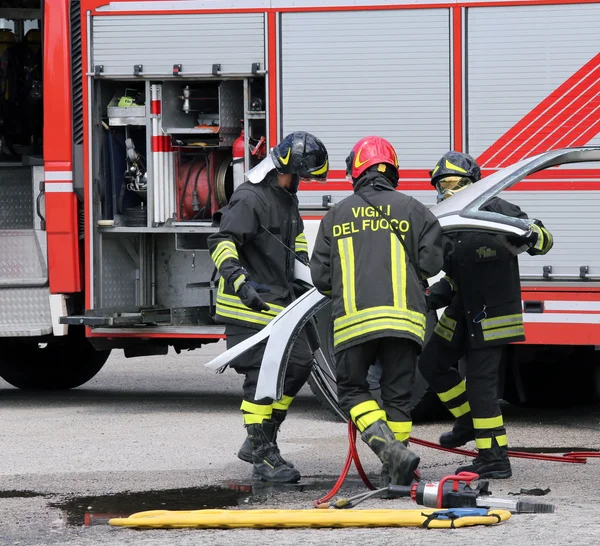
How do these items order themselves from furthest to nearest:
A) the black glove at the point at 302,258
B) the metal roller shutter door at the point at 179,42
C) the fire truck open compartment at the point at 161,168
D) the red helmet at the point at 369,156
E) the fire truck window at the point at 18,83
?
the fire truck window at the point at 18,83 → the fire truck open compartment at the point at 161,168 → the metal roller shutter door at the point at 179,42 → the black glove at the point at 302,258 → the red helmet at the point at 369,156

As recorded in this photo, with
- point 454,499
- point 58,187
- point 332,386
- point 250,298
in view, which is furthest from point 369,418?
point 58,187

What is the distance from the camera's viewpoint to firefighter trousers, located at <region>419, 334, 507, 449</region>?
264 inches

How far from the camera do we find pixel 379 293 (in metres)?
5.97

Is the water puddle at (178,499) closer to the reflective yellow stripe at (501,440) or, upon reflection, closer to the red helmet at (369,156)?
the reflective yellow stripe at (501,440)

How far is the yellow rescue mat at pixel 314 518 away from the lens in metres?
5.34

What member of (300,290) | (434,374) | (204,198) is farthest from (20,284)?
Result: (434,374)

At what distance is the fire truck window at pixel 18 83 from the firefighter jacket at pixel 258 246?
4.03m

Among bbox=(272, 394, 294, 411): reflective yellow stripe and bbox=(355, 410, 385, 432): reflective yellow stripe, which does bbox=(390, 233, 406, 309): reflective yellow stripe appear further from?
bbox=(272, 394, 294, 411): reflective yellow stripe

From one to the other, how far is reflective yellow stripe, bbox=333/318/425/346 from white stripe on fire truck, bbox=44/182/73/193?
3.95 m

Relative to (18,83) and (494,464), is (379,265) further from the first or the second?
(18,83)

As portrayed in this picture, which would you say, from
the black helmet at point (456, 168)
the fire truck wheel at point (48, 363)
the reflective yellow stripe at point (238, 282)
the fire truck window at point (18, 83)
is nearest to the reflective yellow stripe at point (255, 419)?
the reflective yellow stripe at point (238, 282)

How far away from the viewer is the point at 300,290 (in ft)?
23.5

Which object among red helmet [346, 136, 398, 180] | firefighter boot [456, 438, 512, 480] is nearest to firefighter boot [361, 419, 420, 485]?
firefighter boot [456, 438, 512, 480]

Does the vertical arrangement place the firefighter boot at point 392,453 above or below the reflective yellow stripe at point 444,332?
below
